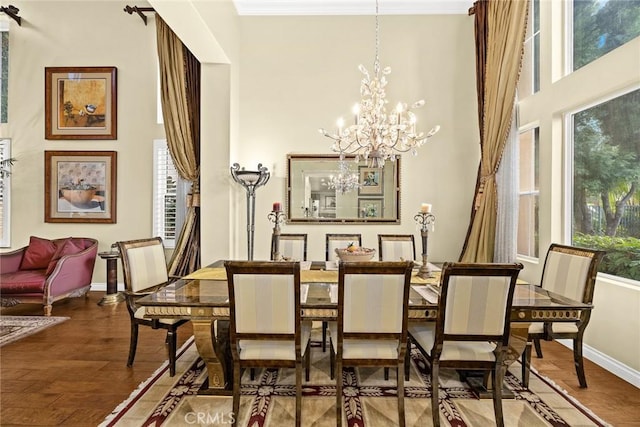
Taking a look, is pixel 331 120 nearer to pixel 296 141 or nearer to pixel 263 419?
pixel 296 141

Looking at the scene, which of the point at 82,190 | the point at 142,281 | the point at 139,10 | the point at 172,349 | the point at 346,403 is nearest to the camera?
the point at 346,403

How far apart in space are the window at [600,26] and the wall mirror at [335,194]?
2184mm

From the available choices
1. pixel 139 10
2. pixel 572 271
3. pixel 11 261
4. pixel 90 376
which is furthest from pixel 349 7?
pixel 11 261

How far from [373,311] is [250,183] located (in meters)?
2.83

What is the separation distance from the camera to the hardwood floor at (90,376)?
2.16 meters

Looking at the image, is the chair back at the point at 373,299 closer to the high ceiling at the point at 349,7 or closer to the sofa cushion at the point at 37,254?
the high ceiling at the point at 349,7

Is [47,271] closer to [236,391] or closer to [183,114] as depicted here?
[183,114]

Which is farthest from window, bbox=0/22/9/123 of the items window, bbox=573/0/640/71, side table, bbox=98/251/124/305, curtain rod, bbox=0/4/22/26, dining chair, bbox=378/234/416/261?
window, bbox=573/0/640/71

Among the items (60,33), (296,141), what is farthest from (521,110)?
(60,33)

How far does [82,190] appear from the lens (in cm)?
519

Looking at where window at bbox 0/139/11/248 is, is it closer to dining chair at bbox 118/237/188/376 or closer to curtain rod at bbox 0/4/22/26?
curtain rod at bbox 0/4/22/26

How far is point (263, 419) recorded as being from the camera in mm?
2082

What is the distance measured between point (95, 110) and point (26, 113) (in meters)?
1.04

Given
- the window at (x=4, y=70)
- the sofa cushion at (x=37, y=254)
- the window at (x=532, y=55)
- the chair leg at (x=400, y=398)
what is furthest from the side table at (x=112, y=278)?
the window at (x=532, y=55)
